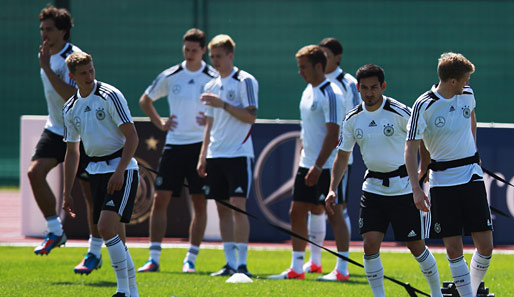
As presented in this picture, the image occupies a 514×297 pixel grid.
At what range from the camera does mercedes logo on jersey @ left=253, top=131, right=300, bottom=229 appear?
12.7 metres

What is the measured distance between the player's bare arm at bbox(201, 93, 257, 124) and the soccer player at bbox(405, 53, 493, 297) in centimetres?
282

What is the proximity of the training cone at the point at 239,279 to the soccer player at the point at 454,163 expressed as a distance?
8.07 feet

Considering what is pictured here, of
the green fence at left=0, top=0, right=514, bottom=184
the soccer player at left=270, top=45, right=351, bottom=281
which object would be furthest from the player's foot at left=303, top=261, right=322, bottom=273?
the green fence at left=0, top=0, right=514, bottom=184

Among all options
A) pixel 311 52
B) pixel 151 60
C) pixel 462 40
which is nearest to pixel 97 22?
pixel 151 60

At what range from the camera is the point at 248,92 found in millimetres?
9812

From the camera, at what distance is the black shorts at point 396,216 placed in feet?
24.0

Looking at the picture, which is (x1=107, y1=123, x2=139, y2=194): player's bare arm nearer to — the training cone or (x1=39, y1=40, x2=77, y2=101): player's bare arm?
(x1=39, y1=40, x2=77, y2=101): player's bare arm

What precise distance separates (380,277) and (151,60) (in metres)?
12.3

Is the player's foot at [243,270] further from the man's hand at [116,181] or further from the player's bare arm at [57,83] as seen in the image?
the man's hand at [116,181]

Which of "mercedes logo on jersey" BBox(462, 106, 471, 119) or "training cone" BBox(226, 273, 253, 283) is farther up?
"mercedes logo on jersey" BBox(462, 106, 471, 119)

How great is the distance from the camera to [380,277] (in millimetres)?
7328

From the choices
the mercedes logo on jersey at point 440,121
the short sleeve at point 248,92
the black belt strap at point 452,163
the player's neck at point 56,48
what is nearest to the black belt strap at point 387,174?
the black belt strap at point 452,163

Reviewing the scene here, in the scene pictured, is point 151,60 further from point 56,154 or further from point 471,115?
point 471,115

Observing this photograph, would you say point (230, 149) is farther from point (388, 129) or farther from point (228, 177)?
point (388, 129)
